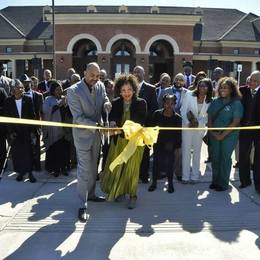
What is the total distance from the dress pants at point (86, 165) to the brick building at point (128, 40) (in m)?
22.0

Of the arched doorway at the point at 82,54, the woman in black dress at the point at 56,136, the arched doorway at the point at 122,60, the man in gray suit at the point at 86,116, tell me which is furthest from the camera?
the arched doorway at the point at 122,60

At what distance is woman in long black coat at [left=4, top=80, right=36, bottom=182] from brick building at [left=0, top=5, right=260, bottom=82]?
65.2 ft

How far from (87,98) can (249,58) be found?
4202 cm

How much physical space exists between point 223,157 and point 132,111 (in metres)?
1.94

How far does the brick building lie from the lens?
38.1 metres

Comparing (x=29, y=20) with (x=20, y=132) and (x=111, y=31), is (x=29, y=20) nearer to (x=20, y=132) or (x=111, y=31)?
(x=111, y=31)

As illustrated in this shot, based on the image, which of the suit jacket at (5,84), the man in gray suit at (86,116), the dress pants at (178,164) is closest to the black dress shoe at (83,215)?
the man in gray suit at (86,116)

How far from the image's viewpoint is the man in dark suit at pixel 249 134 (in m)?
7.38

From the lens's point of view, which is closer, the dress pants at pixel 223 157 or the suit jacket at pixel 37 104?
the dress pants at pixel 223 157

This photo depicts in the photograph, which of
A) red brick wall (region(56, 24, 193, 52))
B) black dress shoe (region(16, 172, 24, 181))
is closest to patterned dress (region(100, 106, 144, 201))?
black dress shoe (region(16, 172, 24, 181))

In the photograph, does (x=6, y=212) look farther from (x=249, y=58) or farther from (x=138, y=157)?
(x=249, y=58)

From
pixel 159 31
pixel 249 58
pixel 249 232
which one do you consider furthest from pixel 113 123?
Answer: pixel 249 58

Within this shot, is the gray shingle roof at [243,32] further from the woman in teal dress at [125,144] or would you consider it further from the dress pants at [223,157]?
the woman in teal dress at [125,144]

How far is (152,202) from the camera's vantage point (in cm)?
688
